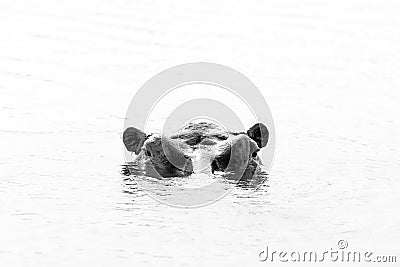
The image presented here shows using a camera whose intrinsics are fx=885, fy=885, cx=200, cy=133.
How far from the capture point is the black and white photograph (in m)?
6.76

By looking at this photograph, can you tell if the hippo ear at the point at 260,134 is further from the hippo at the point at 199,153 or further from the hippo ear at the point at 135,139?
the hippo ear at the point at 135,139

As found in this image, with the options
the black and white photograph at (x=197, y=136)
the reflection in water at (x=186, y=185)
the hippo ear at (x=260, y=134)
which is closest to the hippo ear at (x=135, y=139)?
the black and white photograph at (x=197, y=136)

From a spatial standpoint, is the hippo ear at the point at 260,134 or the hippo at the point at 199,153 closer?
the hippo at the point at 199,153

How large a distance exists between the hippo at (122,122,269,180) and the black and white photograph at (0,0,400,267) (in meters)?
0.02

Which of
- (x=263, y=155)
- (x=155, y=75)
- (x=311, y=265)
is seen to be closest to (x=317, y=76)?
(x=155, y=75)

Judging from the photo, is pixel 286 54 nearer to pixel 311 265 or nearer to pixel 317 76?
pixel 317 76

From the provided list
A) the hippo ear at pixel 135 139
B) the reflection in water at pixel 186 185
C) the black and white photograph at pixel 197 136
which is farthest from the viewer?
the hippo ear at pixel 135 139

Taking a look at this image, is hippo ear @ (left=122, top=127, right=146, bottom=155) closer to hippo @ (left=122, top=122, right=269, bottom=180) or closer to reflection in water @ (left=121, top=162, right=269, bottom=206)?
hippo @ (left=122, top=122, right=269, bottom=180)

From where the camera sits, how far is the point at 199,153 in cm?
840

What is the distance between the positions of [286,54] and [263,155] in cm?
626

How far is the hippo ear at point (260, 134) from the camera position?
9094 mm

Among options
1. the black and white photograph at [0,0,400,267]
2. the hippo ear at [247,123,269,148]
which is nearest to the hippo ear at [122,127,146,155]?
the black and white photograph at [0,0,400,267]

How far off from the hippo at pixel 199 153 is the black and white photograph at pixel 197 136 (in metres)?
0.02

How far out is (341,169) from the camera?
905cm
